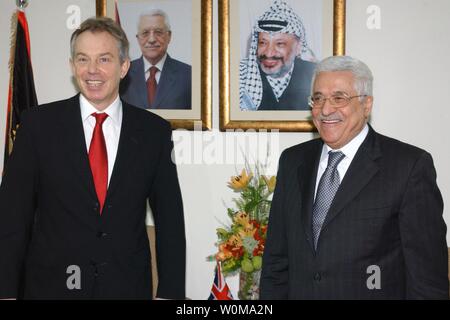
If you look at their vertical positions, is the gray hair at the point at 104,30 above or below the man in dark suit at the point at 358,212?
above

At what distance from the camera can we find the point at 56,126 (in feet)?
7.58

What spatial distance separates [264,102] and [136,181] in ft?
4.80

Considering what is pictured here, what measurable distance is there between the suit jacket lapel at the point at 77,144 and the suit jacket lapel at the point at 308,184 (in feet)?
2.67

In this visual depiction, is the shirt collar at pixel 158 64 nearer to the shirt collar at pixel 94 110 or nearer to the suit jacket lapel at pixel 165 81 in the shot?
the suit jacket lapel at pixel 165 81

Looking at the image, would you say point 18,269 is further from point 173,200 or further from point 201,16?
point 201,16

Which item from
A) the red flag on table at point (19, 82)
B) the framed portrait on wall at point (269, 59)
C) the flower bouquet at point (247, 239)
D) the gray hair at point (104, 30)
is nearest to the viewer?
the gray hair at point (104, 30)

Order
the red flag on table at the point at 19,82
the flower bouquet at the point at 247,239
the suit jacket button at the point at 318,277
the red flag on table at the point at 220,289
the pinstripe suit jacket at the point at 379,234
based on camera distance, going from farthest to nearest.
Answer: the red flag on table at the point at 19,82 → the red flag on table at the point at 220,289 → the flower bouquet at the point at 247,239 → the suit jacket button at the point at 318,277 → the pinstripe suit jacket at the point at 379,234

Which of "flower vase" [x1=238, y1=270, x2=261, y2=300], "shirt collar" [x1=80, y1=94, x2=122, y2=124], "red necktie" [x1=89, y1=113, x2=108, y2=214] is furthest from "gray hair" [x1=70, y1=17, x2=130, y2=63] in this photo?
"flower vase" [x1=238, y1=270, x2=261, y2=300]

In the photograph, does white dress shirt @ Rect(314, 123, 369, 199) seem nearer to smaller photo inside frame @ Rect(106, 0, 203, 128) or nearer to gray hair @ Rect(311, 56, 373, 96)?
gray hair @ Rect(311, 56, 373, 96)

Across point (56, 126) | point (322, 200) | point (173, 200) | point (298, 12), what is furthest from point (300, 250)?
point (298, 12)

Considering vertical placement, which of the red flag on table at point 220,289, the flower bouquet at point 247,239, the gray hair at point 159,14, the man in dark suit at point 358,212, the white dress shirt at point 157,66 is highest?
the gray hair at point 159,14

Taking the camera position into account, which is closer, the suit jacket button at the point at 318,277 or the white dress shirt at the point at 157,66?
the suit jacket button at the point at 318,277

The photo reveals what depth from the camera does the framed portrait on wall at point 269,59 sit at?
3.53m

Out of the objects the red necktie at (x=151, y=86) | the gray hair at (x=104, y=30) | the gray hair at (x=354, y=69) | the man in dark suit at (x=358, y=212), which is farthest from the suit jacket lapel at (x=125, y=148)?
the red necktie at (x=151, y=86)
